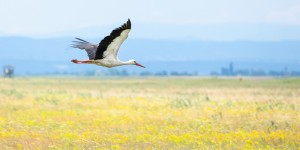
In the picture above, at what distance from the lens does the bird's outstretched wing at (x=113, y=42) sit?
1688 cm

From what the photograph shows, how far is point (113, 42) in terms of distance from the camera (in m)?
17.7

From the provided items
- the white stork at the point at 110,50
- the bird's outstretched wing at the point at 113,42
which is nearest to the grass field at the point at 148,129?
the white stork at the point at 110,50

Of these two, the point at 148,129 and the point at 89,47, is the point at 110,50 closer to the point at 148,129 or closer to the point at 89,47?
the point at 148,129

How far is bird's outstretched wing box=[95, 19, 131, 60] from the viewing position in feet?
55.4

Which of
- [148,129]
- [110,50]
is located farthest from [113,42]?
[148,129]

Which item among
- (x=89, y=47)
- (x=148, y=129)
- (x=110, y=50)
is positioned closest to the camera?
(x=148, y=129)

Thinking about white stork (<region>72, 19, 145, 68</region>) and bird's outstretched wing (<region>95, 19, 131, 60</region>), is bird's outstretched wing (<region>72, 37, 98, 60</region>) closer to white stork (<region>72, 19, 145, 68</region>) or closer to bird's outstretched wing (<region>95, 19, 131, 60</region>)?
white stork (<region>72, 19, 145, 68</region>)

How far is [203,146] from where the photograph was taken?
14562 millimetres

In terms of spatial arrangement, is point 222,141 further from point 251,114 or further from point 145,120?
point 251,114

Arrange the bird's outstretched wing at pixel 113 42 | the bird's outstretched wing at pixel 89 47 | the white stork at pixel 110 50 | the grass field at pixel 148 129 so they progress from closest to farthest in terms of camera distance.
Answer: the grass field at pixel 148 129
the bird's outstretched wing at pixel 113 42
the white stork at pixel 110 50
the bird's outstretched wing at pixel 89 47

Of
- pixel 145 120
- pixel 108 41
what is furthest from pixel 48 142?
pixel 145 120

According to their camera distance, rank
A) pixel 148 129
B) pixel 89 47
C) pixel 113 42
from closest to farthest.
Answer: pixel 113 42 → pixel 148 129 → pixel 89 47

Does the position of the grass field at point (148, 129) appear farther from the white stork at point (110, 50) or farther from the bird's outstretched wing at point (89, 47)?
the bird's outstretched wing at point (89, 47)

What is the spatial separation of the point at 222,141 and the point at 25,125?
4.87 m
